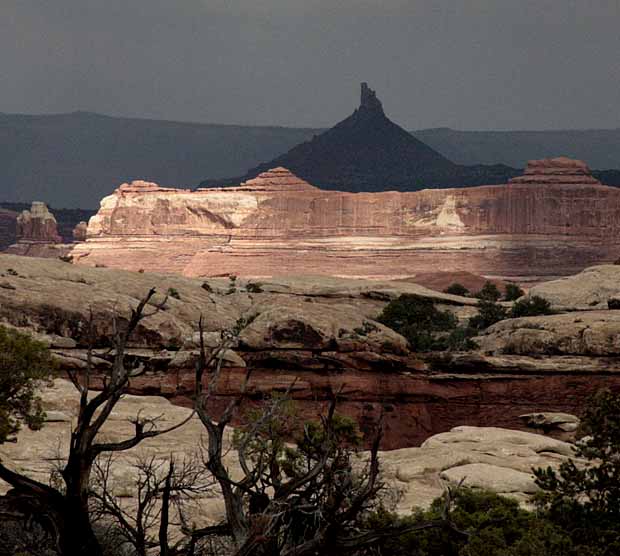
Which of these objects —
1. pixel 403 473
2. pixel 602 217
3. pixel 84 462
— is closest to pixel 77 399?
pixel 403 473

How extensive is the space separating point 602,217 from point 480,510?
335 ft

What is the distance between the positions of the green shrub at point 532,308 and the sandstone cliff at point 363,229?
52.2 meters

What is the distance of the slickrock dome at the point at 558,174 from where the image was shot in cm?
12300

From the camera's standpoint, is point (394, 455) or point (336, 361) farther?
point (336, 361)

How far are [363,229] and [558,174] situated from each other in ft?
63.7

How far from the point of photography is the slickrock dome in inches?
4843

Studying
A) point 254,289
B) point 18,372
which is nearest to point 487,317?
point 254,289

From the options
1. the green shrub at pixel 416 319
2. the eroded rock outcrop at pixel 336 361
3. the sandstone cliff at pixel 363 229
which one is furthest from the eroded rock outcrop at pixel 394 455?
the sandstone cliff at pixel 363 229

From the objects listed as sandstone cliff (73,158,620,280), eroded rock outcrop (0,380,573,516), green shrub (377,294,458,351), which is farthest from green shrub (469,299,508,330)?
sandstone cliff (73,158,620,280)

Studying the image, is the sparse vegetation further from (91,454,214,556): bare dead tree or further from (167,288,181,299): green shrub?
(91,454,214,556): bare dead tree

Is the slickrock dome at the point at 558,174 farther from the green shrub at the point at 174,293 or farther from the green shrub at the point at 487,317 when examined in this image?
the green shrub at the point at 174,293

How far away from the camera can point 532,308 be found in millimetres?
58438

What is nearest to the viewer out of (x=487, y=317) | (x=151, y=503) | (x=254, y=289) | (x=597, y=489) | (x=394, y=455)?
(x=151, y=503)

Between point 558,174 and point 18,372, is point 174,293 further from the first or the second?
point 558,174
